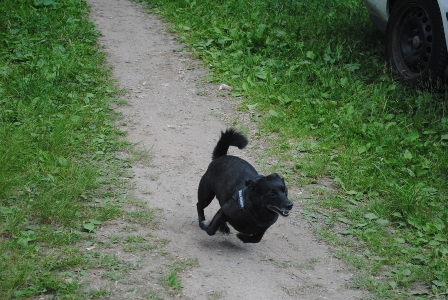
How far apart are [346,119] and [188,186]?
7.39 ft

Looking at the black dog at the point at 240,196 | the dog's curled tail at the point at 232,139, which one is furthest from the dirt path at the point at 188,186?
the dog's curled tail at the point at 232,139

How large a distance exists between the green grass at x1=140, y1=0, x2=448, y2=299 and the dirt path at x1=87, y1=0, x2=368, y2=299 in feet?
0.94

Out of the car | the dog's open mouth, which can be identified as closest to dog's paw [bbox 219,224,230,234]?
the dog's open mouth

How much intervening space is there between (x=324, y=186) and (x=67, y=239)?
2.64 m

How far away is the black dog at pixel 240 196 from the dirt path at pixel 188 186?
0.23 meters

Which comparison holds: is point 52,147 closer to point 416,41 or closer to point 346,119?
point 346,119

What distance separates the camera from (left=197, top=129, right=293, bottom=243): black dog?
16.4 feet

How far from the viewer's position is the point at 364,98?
8234 mm

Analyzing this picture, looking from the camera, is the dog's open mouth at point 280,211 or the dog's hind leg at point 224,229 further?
the dog's hind leg at point 224,229

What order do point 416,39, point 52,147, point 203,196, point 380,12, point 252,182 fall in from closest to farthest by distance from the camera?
point 252,182 → point 203,196 → point 52,147 → point 416,39 → point 380,12

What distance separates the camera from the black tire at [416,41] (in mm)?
7676

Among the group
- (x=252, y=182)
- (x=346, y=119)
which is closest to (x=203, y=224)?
(x=252, y=182)

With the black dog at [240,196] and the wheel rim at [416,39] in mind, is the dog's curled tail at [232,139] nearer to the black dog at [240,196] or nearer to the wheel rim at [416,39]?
the black dog at [240,196]

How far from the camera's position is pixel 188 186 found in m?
6.48
